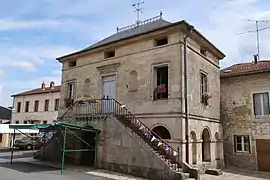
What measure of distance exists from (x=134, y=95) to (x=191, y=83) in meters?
2.97

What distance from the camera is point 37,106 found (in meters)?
30.2

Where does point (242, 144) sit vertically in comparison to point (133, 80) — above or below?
below

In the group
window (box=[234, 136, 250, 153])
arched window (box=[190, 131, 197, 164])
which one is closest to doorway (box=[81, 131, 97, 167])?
arched window (box=[190, 131, 197, 164])

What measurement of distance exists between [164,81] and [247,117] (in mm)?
6067

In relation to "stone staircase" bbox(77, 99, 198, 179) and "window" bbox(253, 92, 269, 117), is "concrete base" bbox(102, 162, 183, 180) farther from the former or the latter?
"window" bbox(253, 92, 269, 117)

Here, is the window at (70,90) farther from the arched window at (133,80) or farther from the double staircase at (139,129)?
the arched window at (133,80)

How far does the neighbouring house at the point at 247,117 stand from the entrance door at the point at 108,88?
7.08 m

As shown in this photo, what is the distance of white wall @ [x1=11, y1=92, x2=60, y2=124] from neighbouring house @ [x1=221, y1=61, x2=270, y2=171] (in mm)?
19276

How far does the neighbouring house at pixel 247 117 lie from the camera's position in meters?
14.2

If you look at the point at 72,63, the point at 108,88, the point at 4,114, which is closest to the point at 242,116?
the point at 108,88

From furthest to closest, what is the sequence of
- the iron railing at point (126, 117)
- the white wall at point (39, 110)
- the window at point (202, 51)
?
the white wall at point (39, 110) < the window at point (202, 51) < the iron railing at point (126, 117)

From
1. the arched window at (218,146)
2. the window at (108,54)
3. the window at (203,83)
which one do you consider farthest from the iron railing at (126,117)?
the arched window at (218,146)

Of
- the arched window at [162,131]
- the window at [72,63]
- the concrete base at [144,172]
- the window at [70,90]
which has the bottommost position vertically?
the concrete base at [144,172]

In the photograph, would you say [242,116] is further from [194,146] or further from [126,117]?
[126,117]
